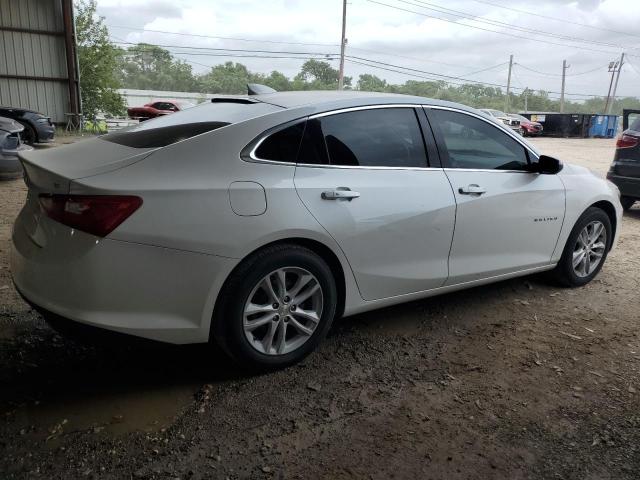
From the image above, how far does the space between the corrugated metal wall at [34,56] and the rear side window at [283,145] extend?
61.1 ft

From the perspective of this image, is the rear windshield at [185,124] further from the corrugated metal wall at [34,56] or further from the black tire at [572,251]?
the corrugated metal wall at [34,56]

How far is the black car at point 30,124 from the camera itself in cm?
1338

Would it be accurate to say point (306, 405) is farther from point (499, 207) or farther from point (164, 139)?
point (499, 207)

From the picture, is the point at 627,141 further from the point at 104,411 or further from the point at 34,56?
the point at 34,56

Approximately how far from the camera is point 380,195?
3166 millimetres

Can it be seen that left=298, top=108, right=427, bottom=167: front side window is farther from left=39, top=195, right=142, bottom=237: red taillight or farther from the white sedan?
left=39, top=195, right=142, bottom=237: red taillight

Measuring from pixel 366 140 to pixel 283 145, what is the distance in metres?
0.58

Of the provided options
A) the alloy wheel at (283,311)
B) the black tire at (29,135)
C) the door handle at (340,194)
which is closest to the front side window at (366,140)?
the door handle at (340,194)

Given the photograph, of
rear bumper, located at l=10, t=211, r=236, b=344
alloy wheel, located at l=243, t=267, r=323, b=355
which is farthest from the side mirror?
rear bumper, located at l=10, t=211, r=236, b=344

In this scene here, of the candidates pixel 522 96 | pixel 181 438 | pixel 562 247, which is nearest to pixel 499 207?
pixel 562 247

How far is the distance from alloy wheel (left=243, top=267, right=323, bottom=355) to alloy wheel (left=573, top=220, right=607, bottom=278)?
2.64 meters

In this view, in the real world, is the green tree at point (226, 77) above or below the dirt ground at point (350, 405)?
above

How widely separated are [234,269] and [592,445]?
188 centimetres

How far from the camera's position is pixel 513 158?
3977mm
